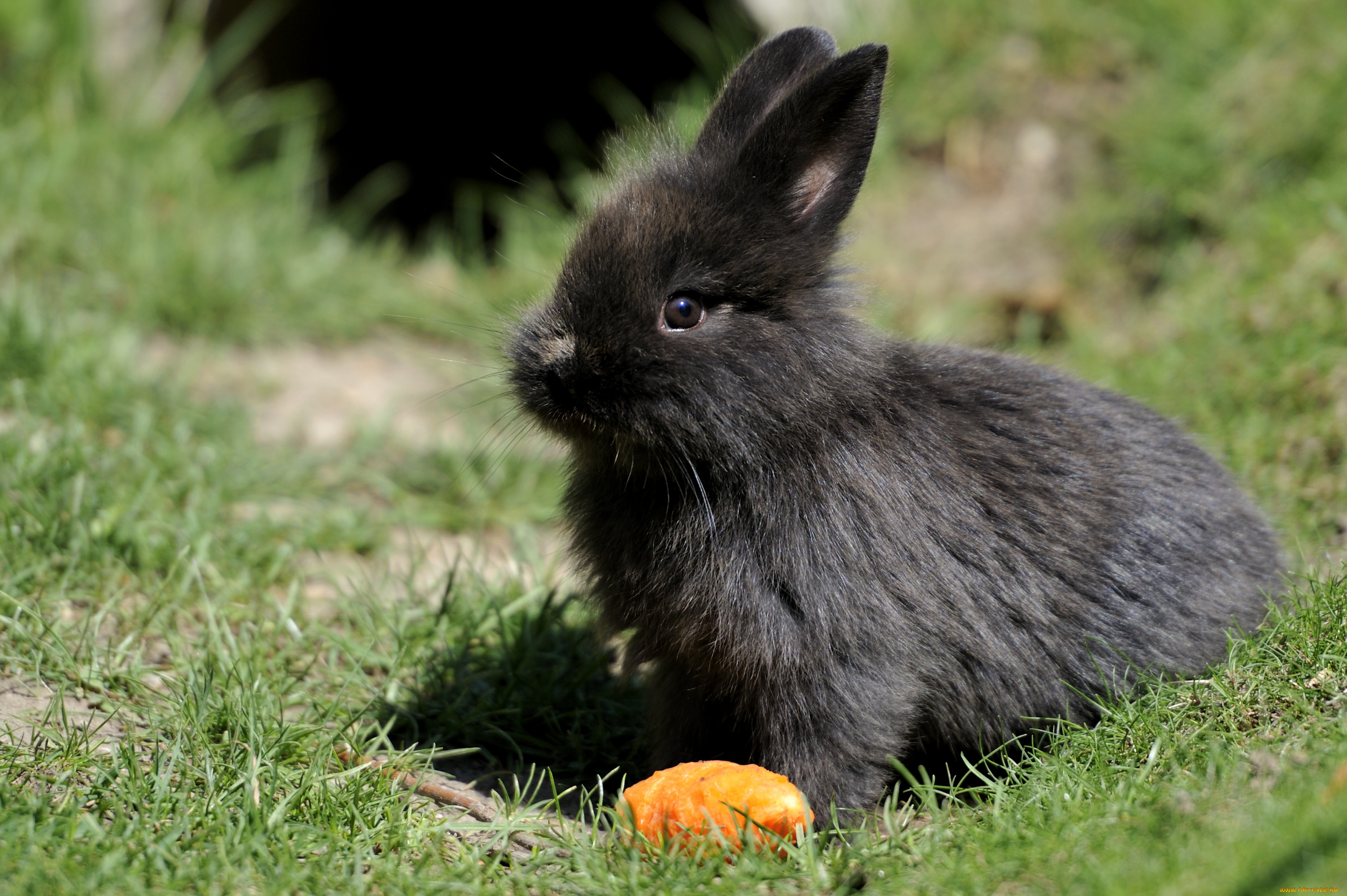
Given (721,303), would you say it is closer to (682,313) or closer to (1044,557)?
(682,313)

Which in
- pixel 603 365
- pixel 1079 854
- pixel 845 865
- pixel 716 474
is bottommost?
pixel 845 865

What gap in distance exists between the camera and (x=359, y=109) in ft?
32.1

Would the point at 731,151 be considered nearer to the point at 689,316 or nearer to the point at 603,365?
the point at 689,316

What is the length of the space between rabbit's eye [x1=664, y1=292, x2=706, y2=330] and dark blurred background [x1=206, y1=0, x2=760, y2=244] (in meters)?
4.72

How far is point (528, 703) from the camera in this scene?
380cm

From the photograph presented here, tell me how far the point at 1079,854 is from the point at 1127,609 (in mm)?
964

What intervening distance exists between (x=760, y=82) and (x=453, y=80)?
23.6 feet

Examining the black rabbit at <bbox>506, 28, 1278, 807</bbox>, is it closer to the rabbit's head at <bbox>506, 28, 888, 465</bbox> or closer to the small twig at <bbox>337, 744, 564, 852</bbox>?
the rabbit's head at <bbox>506, 28, 888, 465</bbox>

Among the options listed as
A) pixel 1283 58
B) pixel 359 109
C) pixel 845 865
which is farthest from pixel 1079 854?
pixel 359 109

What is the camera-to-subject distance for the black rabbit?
308 cm

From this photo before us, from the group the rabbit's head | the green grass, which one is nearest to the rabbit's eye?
the rabbit's head

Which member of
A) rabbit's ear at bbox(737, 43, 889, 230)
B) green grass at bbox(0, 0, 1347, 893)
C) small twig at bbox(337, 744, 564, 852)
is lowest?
small twig at bbox(337, 744, 564, 852)

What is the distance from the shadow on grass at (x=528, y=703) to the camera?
12.0 feet

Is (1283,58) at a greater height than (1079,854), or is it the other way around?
(1283,58)
